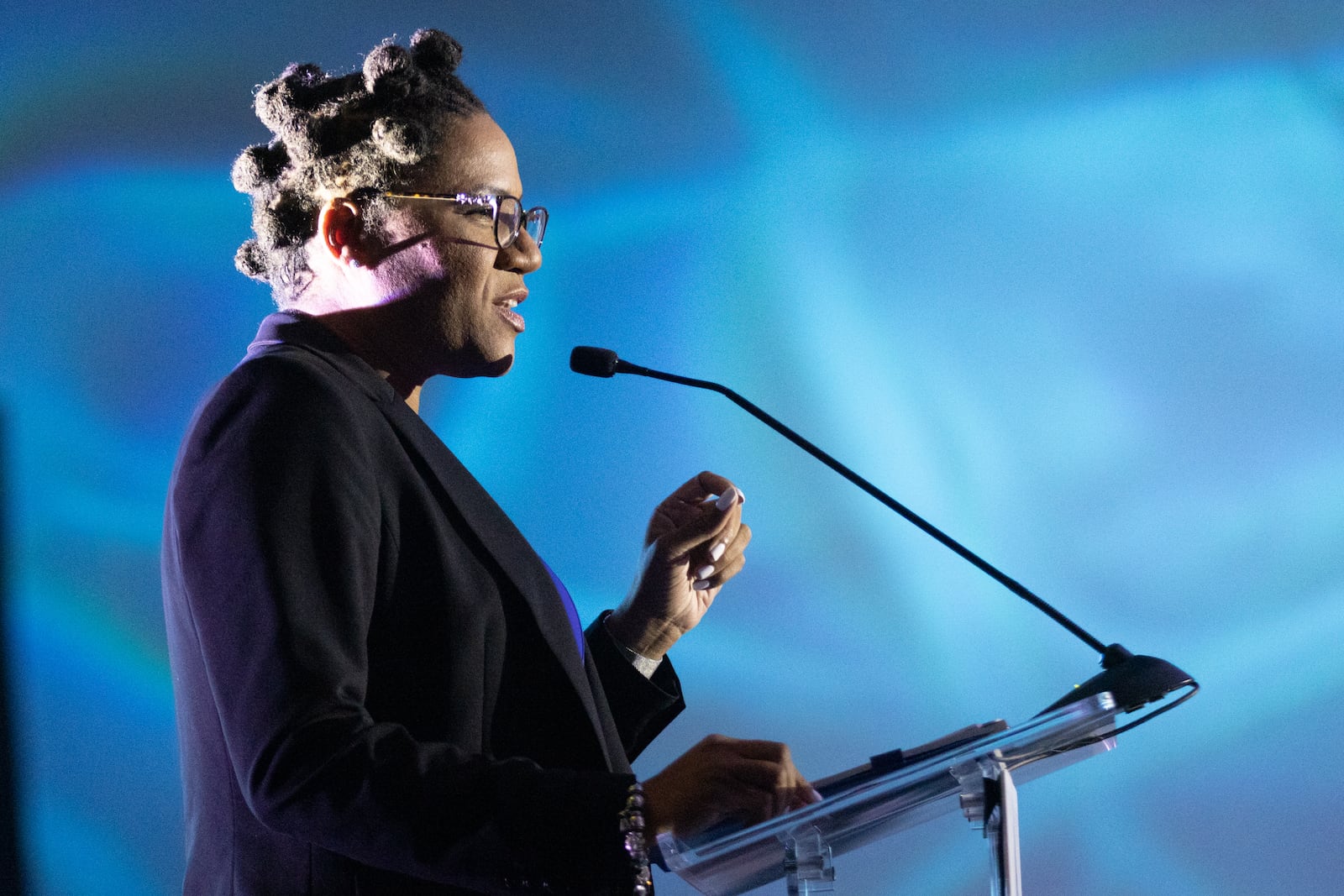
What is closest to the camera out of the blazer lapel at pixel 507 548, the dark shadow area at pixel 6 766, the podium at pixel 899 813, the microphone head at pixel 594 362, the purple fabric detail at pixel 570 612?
the podium at pixel 899 813

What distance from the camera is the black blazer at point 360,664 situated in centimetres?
91

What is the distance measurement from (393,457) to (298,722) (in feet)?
1.16

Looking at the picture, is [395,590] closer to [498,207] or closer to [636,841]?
[636,841]

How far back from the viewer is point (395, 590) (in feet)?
3.79

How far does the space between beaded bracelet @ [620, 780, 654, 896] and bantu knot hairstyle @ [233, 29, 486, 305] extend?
0.84 m

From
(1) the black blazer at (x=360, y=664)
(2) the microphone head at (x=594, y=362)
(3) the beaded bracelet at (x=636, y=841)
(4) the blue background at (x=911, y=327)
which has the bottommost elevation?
(3) the beaded bracelet at (x=636, y=841)

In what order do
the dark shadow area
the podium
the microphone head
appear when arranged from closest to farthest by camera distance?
1. the podium
2. the microphone head
3. the dark shadow area

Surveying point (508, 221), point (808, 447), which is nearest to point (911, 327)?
point (808, 447)

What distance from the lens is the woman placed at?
92 cm

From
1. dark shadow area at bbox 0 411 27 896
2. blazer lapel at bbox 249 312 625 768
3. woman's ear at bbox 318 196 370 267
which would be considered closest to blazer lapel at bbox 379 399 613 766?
blazer lapel at bbox 249 312 625 768

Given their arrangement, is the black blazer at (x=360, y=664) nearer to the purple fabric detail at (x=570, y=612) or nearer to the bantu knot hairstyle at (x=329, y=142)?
the purple fabric detail at (x=570, y=612)

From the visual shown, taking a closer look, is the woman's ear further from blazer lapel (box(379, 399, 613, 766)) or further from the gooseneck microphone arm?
the gooseneck microphone arm

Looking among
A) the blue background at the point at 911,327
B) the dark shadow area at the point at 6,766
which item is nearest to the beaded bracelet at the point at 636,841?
the blue background at the point at 911,327

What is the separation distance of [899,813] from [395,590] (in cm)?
54
